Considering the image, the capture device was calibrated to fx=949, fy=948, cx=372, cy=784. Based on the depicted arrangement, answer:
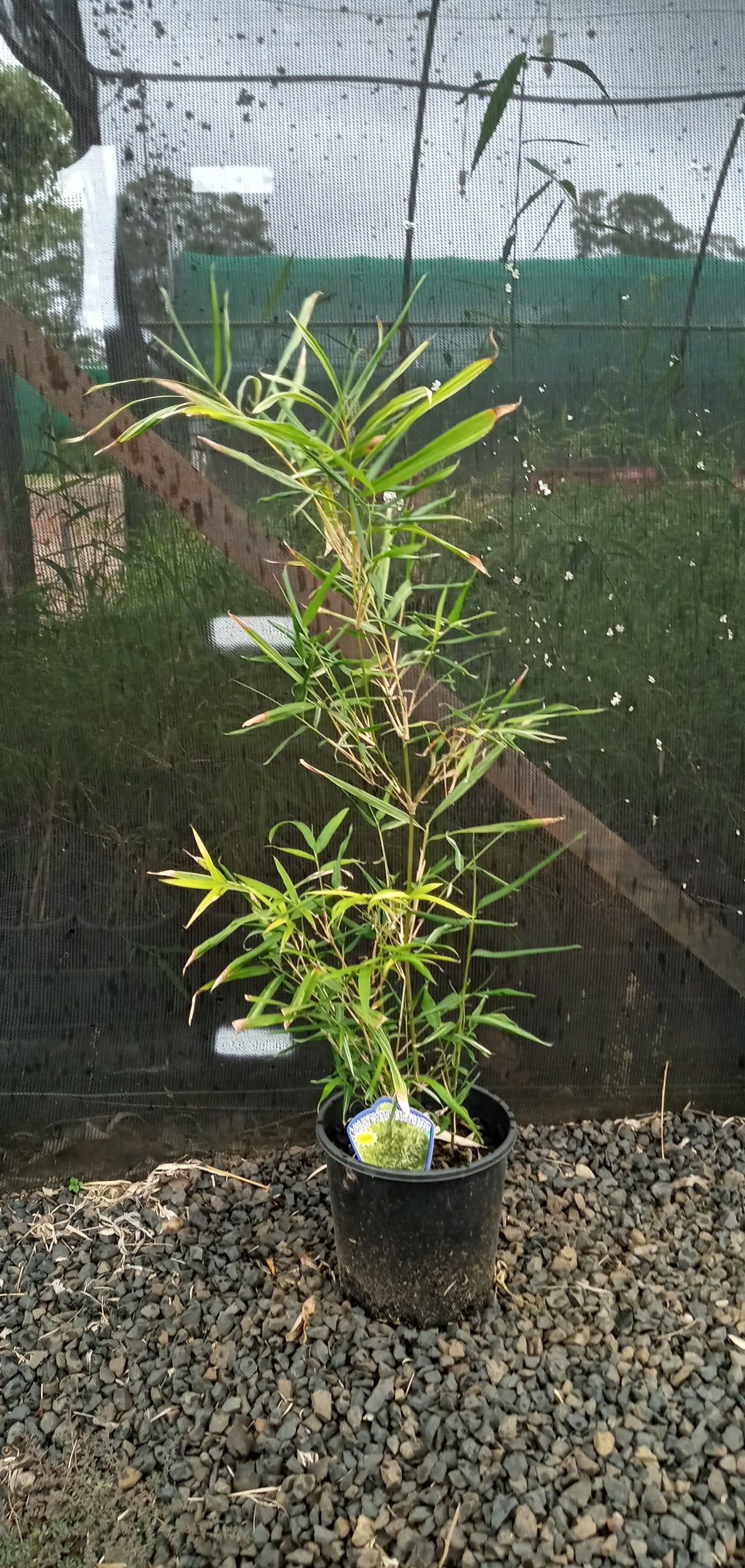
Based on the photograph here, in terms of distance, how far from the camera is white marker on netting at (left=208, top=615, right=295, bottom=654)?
1.46m

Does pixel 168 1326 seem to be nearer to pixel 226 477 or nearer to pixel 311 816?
pixel 311 816

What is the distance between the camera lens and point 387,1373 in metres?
1.20

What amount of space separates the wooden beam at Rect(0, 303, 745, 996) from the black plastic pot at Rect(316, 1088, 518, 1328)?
18.7 inches

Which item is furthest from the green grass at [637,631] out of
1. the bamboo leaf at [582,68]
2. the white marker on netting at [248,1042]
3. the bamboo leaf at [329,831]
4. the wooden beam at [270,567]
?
the white marker on netting at [248,1042]

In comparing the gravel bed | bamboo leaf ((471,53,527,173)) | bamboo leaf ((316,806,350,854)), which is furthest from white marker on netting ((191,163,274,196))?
the gravel bed

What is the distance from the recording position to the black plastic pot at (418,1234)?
1218 millimetres

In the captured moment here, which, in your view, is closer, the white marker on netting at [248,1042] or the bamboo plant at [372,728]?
the bamboo plant at [372,728]

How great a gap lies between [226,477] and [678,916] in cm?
103

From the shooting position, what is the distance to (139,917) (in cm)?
156

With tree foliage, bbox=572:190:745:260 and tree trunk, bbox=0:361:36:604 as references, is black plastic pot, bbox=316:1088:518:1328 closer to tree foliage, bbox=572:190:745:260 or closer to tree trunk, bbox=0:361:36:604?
tree trunk, bbox=0:361:36:604

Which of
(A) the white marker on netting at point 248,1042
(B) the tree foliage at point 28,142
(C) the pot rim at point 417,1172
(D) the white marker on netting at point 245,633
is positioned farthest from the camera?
(A) the white marker on netting at point 248,1042

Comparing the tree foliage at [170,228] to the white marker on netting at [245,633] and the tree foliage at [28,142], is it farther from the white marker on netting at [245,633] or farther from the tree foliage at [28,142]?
the white marker on netting at [245,633]

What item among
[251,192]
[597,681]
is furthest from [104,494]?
[597,681]

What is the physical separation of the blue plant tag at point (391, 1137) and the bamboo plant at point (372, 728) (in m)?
0.04
